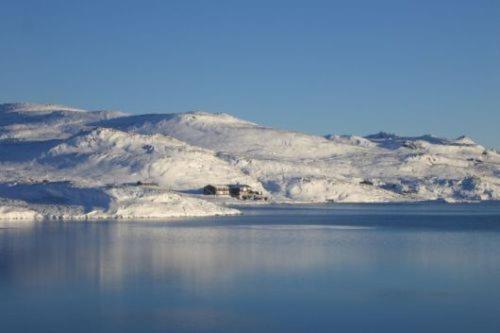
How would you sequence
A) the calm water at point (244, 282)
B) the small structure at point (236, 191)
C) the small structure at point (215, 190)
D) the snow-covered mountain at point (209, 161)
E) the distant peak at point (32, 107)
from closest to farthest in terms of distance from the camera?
1. the calm water at point (244, 282)
2. the small structure at point (215, 190)
3. the snow-covered mountain at point (209, 161)
4. the small structure at point (236, 191)
5. the distant peak at point (32, 107)

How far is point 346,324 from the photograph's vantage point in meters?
26.2

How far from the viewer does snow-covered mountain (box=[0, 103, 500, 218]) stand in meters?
108

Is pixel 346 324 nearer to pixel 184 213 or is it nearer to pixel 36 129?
pixel 184 213

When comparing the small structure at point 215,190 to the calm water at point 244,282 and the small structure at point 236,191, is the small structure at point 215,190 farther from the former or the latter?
the calm water at point 244,282

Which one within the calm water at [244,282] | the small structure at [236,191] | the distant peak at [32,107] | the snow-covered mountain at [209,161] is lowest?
the calm water at [244,282]

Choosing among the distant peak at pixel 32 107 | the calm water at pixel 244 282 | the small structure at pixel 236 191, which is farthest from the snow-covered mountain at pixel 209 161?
the calm water at pixel 244 282

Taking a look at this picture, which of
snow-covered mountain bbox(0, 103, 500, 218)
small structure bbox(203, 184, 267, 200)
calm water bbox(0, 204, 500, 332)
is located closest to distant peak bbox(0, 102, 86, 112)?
snow-covered mountain bbox(0, 103, 500, 218)

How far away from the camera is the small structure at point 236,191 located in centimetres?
10788

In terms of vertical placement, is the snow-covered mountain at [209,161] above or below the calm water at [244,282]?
above

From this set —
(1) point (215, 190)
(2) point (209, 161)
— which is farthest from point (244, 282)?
(2) point (209, 161)

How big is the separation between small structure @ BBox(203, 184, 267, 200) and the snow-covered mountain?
1528 mm

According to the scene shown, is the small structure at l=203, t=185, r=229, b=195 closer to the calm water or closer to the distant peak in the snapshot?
the calm water

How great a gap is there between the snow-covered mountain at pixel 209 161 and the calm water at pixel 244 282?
74.0ft

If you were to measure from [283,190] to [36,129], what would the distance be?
52026 mm
